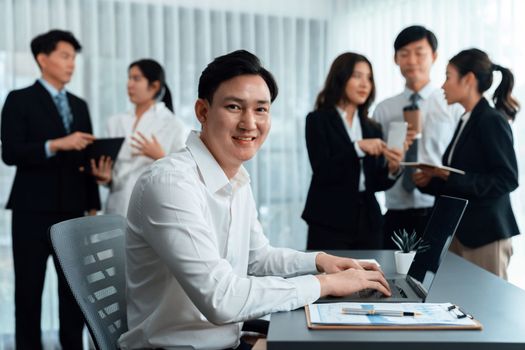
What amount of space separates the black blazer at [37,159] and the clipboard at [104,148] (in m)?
0.08

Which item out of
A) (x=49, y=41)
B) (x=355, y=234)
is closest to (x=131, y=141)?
(x=49, y=41)

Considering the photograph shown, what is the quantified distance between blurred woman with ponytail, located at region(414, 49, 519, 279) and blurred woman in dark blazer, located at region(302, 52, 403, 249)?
10.5 inches

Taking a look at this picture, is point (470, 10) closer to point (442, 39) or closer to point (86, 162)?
point (442, 39)

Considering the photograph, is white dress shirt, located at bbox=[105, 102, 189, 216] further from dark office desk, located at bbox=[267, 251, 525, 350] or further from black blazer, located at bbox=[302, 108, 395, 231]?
dark office desk, located at bbox=[267, 251, 525, 350]

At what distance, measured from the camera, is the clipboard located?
3.17m

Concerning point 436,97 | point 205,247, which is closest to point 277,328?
point 205,247

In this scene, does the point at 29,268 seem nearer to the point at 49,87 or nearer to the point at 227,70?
the point at 49,87

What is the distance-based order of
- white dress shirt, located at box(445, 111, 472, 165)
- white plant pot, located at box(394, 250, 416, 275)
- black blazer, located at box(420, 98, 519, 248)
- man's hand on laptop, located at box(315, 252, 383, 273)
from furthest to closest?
white dress shirt, located at box(445, 111, 472, 165) → black blazer, located at box(420, 98, 519, 248) → white plant pot, located at box(394, 250, 416, 275) → man's hand on laptop, located at box(315, 252, 383, 273)

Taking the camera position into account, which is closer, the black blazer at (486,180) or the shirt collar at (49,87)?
the black blazer at (486,180)

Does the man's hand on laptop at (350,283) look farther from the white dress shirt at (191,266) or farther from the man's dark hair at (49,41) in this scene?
the man's dark hair at (49,41)

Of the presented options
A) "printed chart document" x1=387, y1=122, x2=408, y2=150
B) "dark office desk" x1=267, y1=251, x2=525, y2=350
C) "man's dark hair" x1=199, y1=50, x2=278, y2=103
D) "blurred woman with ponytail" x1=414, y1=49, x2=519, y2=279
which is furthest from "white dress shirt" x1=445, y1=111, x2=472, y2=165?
"man's dark hair" x1=199, y1=50, x2=278, y2=103

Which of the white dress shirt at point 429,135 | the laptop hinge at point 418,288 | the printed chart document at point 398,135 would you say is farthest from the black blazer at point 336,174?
the laptop hinge at point 418,288

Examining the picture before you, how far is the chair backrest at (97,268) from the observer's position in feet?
4.86

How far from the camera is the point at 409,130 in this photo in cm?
301
